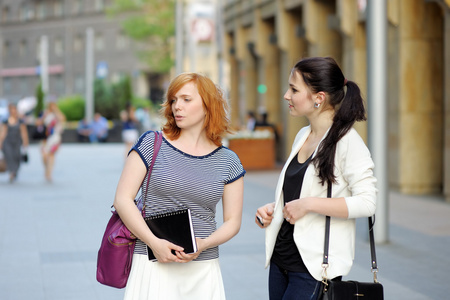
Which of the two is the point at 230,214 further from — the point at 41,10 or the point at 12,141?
the point at 41,10

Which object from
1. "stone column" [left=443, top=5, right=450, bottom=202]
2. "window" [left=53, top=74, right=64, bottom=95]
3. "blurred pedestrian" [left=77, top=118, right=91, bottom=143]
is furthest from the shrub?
A: "stone column" [left=443, top=5, right=450, bottom=202]

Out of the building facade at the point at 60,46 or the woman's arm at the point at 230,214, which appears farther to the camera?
the building facade at the point at 60,46

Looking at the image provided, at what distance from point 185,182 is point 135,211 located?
0.26 metres

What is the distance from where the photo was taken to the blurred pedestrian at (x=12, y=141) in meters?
18.9

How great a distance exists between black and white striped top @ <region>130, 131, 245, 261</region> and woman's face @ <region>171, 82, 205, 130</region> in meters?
0.12

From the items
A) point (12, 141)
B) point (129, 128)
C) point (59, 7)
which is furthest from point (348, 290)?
point (59, 7)

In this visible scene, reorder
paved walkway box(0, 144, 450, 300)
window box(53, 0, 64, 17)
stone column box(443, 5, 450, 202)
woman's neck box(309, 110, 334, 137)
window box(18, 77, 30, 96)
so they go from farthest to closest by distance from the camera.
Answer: window box(18, 77, 30, 96)
window box(53, 0, 64, 17)
stone column box(443, 5, 450, 202)
paved walkway box(0, 144, 450, 300)
woman's neck box(309, 110, 334, 137)

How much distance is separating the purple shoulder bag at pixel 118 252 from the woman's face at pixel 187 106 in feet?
0.42

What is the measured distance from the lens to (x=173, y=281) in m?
3.54

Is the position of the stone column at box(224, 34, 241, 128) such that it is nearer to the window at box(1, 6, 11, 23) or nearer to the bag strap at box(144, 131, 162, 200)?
the bag strap at box(144, 131, 162, 200)

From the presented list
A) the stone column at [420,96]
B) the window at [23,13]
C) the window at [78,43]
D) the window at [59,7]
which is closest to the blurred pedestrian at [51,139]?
the stone column at [420,96]

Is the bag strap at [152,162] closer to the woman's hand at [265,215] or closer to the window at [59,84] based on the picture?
the woman's hand at [265,215]

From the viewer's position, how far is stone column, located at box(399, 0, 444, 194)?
49.5 feet

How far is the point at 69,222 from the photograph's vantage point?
11.3 meters
